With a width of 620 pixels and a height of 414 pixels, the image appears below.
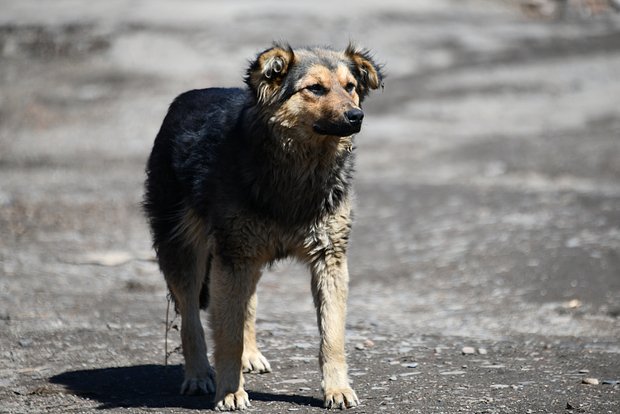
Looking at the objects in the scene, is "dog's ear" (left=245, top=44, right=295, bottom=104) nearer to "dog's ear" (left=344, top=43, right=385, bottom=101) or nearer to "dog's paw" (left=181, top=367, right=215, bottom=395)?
"dog's ear" (left=344, top=43, right=385, bottom=101)

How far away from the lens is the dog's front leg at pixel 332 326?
21.4ft

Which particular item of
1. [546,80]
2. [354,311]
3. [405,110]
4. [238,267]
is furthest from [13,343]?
[546,80]

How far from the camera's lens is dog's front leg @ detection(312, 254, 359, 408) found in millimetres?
6512

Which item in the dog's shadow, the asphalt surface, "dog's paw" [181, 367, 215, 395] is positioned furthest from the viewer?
the asphalt surface

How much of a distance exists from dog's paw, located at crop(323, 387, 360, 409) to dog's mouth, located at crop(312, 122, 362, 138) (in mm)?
1619

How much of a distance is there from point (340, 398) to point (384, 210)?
25.2 feet

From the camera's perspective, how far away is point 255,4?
987 inches

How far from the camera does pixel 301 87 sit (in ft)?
21.9

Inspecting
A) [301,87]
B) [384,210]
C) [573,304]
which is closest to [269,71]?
[301,87]

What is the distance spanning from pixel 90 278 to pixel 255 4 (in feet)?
49.0

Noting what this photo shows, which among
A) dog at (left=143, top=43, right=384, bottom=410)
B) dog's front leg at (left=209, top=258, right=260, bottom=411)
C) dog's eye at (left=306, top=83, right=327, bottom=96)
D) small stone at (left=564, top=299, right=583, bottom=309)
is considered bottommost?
small stone at (left=564, top=299, right=583, bottom=309)

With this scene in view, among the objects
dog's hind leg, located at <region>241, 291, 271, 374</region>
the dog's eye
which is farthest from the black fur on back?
dog's hind leg, located at <region>241, 291, 271, 374</region>

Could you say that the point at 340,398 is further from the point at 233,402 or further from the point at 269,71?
the point at 269,71

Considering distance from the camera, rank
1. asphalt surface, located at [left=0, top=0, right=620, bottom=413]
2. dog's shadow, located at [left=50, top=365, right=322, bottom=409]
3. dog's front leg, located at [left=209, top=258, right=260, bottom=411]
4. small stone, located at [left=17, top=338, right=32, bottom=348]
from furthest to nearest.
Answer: small stone, located at [left=17, top=338, right=32, bottom=348]
asphalt surface, located at [left=0, top=0, right=620, bottom=413]
dog's shadow, located at [left=50, top=365, right=322, bottom=409]
dog's front leg, located at [left=209, top=258, right=260, bottom=411]
